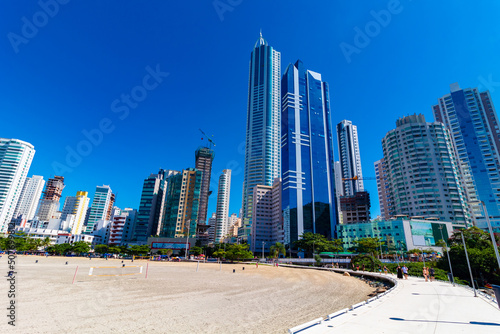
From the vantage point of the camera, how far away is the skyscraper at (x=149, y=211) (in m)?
137

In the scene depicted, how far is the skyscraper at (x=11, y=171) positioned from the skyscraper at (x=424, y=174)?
20890cm

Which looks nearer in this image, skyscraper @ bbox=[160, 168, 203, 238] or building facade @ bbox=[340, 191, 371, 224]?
skyscraper @ bbox=[160, 168, 203, 238]

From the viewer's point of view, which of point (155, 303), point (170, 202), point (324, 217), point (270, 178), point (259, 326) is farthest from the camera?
point (270, 178)

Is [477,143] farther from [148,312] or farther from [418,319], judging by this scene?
[148,312]

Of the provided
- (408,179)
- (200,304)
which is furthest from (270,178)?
(200,304)

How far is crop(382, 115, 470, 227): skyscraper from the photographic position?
104 m

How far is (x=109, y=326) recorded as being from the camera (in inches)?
382

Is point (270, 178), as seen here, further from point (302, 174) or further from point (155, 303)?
point (155, 303)

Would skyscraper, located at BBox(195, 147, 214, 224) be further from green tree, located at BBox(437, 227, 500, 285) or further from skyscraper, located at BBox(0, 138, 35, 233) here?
green tree, located at BBox(437, 227, 500, 285)

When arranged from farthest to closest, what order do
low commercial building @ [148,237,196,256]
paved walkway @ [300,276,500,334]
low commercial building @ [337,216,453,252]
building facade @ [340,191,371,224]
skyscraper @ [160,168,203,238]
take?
building facade @ [340,191,371,224] → skyscraper @ [160,168,203,238] → low commercial building @ [148,237,196,256] → low commercial building @ [337,216,453,252] → paved walkway @ [300,276,500,334]

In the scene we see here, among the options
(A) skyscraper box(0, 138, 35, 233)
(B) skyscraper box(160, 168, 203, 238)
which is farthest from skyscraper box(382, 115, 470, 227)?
(A) skyscraper box(0, 138, 35, 233)

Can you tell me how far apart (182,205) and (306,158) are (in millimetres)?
75647

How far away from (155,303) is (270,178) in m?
168

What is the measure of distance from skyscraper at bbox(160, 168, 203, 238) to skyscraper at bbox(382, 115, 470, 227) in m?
103
